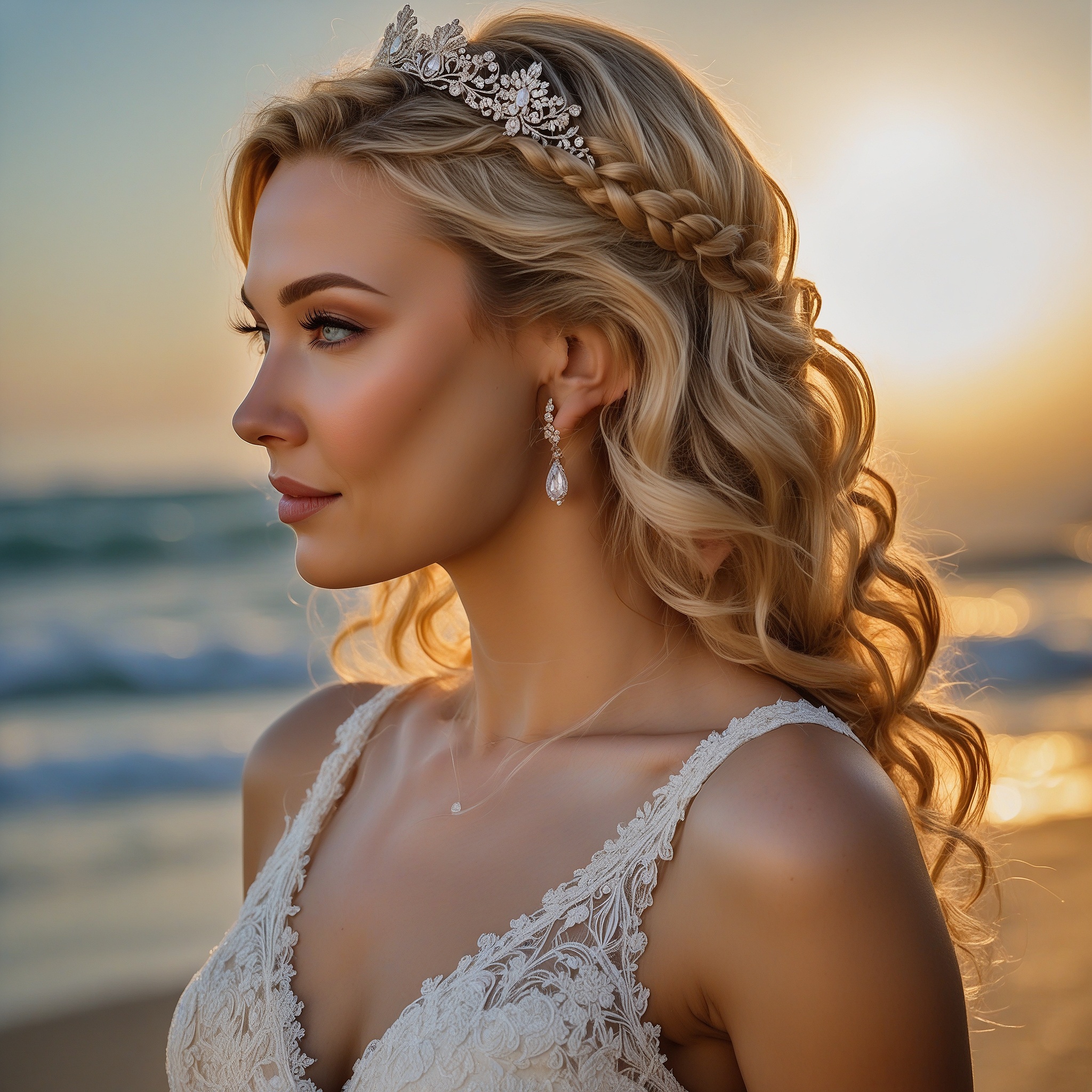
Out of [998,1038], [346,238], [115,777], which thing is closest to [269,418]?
[346,238]

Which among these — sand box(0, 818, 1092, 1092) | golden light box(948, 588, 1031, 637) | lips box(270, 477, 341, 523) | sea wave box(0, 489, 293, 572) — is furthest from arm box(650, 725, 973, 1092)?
sea wave box(0, 489, 293, 572)

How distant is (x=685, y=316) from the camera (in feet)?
6.14

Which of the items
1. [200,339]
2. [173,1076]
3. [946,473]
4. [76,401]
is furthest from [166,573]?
[173,1076]

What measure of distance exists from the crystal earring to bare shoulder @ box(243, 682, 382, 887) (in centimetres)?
94

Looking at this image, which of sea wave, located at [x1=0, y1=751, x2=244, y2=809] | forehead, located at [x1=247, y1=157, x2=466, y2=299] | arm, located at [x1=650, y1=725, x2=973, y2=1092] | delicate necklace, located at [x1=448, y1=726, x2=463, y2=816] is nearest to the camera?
arm, located at [x1=650, y1=725, x2=973, y2=1092]

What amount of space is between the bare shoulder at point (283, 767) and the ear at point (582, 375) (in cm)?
105

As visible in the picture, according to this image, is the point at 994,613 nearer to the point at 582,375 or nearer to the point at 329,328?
the point at 582,375

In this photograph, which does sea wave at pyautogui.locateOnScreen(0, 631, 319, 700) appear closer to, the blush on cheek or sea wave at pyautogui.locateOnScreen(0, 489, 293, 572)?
sea wave at pyautogui.locateOnScreen(0, 489, 293, 572)

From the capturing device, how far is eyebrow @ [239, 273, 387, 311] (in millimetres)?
1753

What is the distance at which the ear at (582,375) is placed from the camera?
73.5 inches

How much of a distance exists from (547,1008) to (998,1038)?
338 cm

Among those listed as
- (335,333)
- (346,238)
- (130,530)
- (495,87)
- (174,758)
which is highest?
(495,87)

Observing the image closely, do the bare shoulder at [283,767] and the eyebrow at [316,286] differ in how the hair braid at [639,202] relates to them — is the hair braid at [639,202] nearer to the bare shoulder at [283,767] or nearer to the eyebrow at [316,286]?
the eyebrow at [316,286]

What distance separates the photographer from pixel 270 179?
6.54 ft
